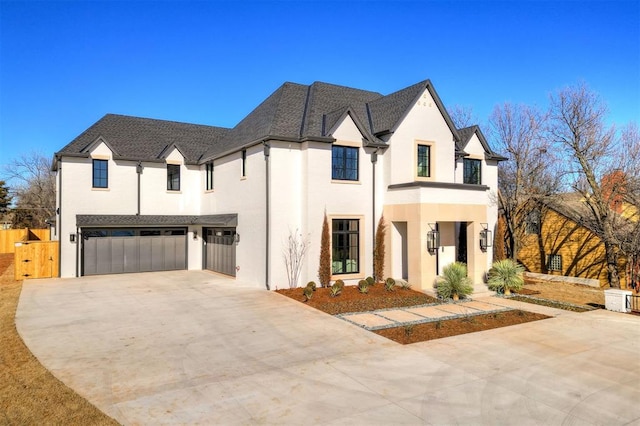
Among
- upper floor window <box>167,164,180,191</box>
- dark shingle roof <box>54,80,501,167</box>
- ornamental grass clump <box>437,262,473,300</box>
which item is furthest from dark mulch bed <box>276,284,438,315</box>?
upper floor window <box>167,164,180,191</box>

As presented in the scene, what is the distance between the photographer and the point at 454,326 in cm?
1148

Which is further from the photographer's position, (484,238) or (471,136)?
(471,136)

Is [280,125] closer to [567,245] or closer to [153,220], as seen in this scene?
[153,220]

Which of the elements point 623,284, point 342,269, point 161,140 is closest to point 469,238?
point 342,269

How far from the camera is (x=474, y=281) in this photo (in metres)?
17.8

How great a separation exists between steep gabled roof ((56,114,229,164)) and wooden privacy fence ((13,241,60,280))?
469cm

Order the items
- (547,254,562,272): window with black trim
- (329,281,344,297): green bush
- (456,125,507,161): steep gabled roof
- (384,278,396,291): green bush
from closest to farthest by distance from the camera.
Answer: (329,281,344,297): green bush < (384,278,396,291): green bush < (456,125,507,161): steep gabled roof < (547,254,562,272): window with black trim

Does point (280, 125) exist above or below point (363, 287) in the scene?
above

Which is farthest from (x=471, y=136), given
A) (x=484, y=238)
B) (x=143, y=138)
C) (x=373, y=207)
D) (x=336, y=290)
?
(x=143, y=138)

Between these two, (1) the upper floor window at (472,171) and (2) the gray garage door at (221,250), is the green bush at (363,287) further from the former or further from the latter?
(1) the upper floor window at (472,171)

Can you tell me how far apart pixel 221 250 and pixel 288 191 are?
6761mm

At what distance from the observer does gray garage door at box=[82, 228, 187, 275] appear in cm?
2116

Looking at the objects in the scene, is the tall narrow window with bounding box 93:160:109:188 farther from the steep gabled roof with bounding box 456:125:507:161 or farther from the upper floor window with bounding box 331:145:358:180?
the steep gabled roof with bounding box 456:125:507:161

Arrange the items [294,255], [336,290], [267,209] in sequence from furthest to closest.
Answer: [294,255]
[267,209]
[336,290]
